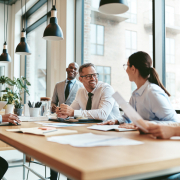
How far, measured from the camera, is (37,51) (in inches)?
263

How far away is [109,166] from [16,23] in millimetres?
7629

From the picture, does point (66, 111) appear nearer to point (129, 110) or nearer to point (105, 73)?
point (129, 110)

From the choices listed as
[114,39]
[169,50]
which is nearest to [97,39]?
[114,39]

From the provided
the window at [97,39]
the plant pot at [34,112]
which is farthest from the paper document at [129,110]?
the window at [97,39]

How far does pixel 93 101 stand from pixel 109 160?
196cm

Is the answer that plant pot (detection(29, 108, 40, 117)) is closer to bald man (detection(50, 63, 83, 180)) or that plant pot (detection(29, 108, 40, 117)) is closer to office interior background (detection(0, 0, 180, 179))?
bald man (detection(50, 63, 83, 180))

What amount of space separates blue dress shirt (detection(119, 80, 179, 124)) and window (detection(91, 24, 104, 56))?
8.43 feet

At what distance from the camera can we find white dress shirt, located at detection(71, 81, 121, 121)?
7.86ft

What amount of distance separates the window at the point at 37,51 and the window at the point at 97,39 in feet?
6.23

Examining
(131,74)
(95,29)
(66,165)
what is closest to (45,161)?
(66,165)

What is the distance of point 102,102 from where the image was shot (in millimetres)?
2551

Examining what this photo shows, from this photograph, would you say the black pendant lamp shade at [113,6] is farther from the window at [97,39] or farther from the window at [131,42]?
the window at [97,39]

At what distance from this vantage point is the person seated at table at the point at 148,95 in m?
1.72

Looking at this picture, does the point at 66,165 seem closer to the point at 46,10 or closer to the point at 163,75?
the point at 163,75
